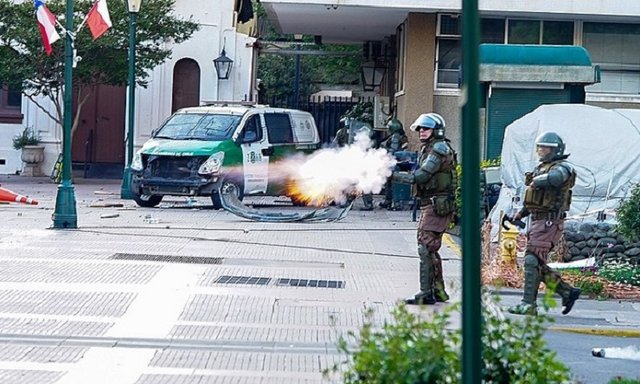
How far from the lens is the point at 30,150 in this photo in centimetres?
3450

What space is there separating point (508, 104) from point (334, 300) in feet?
33.0

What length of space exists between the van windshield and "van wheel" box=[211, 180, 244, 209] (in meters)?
0.97

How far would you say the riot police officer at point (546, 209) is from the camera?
1165 cm

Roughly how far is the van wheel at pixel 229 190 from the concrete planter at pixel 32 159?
12.6 metres

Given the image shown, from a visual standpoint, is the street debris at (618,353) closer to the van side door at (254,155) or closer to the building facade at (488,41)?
the van side door at (254,155)

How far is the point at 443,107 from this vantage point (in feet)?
91.0

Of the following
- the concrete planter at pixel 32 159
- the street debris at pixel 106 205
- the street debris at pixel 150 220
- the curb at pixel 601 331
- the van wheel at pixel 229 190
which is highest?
the concrete planter at pixel 32 159

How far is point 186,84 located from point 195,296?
2400cm

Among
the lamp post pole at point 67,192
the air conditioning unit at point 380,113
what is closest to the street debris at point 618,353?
the lamp post pole at point 67,192

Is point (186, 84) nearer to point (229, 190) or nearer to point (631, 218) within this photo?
point (229, 190)

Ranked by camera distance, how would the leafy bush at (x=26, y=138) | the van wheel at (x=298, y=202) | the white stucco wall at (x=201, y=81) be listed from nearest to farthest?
→ the van wheel at (x=298, y=202), the leafy bush at (x=26, y=138), the white stucco wall at (x=201, y=81)

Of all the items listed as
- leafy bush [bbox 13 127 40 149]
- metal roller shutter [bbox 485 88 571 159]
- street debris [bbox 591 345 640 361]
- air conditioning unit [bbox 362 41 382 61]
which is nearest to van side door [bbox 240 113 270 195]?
metal roller shutter [bbox 485 88 571 159]

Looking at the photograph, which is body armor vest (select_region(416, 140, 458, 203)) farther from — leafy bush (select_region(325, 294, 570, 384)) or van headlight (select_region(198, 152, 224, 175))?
van headlight (select_region(198, 152, 224, 175))

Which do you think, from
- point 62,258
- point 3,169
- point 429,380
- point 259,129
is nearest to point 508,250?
point 62,258
